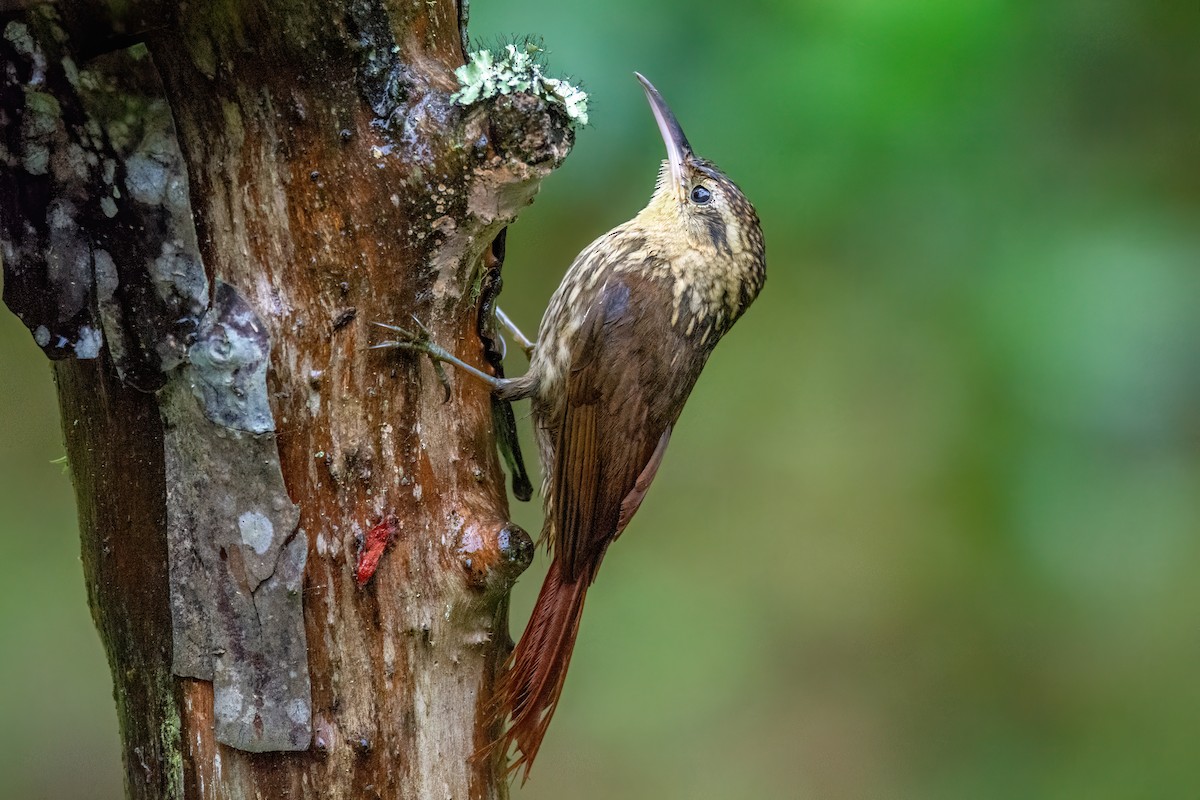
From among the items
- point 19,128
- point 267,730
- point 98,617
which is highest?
point 19,128

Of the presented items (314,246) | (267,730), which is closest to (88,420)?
(314,246)

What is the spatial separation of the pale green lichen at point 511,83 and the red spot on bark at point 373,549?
0.63 metres

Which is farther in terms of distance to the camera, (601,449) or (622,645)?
(622,645)

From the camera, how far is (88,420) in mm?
1482

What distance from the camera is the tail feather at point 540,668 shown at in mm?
1748

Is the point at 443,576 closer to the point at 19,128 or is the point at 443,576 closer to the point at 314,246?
the point at 314,246

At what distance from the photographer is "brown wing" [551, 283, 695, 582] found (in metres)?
2.17

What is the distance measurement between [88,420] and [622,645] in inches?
92.8

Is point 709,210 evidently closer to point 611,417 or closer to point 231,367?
point 611,417

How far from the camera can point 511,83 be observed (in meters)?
1.44

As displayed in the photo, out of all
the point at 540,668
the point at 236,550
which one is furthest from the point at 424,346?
the point at 540,668

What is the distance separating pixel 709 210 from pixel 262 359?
142 centimetres

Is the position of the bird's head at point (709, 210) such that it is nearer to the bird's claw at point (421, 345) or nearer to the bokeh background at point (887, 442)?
the bokeh background at point (887, 442)

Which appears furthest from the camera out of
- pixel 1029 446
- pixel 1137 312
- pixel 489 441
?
pixel 1029 446
